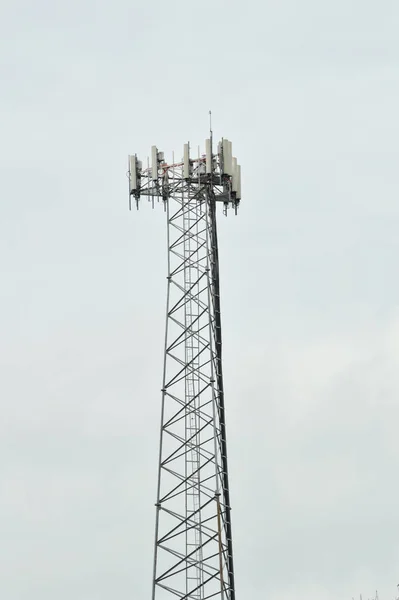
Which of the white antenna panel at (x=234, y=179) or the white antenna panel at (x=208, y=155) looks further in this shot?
the white antenna panel at (x=234, y=179)

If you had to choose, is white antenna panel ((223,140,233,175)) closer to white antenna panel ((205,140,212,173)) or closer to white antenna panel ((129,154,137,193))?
white antenna panel ((205,140,212,173))

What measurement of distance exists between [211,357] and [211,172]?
9.23 m

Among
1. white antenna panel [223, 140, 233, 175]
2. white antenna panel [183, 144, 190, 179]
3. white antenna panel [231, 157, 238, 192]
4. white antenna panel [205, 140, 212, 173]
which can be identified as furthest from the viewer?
white antenna panel [231, 157, 238, 192]

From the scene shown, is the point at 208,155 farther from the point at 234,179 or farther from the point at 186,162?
the point at 234,179

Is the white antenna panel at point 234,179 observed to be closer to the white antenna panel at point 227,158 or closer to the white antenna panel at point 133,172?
the white antenna panel at point 227,158

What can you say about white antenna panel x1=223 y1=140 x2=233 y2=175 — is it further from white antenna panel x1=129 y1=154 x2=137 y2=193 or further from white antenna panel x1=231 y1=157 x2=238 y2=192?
white antenna panel x1=129 y1=154 x2=137 y2=193

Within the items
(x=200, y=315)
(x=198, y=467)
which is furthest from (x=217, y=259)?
(x=198, y=467)

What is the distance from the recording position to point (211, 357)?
371 feet

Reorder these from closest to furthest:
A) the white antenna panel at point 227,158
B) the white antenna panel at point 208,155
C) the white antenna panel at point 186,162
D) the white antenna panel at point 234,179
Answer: the white antenna panel at point 208,155 < the white antenna panel at point 186,162 < the white antenna panel at point 227,158 < the white antenna panel at point 234,179

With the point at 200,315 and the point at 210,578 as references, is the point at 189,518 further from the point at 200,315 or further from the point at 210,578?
the point at 200,315

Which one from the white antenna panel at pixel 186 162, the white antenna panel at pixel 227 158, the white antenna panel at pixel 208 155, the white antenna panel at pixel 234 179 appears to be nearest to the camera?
the white antenna panel at pixel 208 155

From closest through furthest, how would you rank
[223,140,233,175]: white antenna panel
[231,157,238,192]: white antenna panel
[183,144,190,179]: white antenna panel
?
[183,144,190,179]: white antenna panel, [223,140,233,175]: white antenna panel, [231,157,238,192]: white antenna panel

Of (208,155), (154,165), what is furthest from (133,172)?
(208,155)

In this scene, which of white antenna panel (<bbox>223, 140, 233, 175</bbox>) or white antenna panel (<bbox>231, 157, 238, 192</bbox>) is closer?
white antenna panel (<bbox>223, 140, 233, 175</bbox>)
